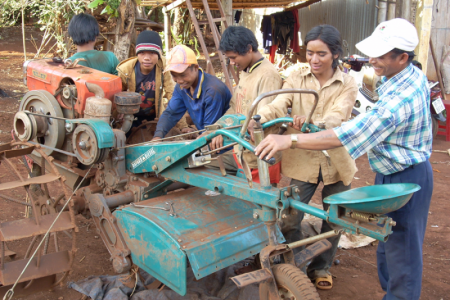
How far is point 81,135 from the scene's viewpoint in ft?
11.2

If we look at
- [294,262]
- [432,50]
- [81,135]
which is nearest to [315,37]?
[294,262]

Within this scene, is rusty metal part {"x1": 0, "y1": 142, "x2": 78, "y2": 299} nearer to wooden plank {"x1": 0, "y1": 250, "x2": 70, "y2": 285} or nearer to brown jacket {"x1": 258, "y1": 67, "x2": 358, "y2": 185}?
wooden plank {"x1": 0, "y1": 250, "x2": 70, "y2": 285}

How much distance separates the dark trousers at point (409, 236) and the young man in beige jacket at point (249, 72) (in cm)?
101

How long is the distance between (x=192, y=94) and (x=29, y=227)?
1.67 meters

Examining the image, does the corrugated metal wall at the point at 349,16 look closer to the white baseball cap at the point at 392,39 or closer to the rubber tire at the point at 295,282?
the white baseball cap at the point at 392,39

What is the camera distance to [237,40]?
3344 millimetres

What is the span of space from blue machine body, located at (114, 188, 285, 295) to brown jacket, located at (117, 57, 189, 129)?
4.42 feet

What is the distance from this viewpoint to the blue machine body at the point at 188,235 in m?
2.73

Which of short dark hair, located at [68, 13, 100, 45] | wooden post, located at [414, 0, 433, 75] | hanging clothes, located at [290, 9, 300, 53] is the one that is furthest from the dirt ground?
hanging clothes, located at [290, 9, 300, 53]

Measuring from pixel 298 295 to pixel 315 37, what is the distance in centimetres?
175

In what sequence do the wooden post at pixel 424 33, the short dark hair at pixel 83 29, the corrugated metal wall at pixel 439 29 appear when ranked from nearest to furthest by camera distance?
the short dark hair at pixel 83 29 → the wooden post at pixel 424 33 → the corrugated metal wall at pixel 439 29

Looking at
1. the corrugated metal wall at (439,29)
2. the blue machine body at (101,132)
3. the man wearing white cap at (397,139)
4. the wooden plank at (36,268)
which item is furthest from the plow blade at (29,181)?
the corrugated metal wall at (439,29)

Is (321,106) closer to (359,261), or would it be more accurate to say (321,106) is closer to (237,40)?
(237,40)

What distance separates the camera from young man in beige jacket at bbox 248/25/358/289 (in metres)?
2.99
